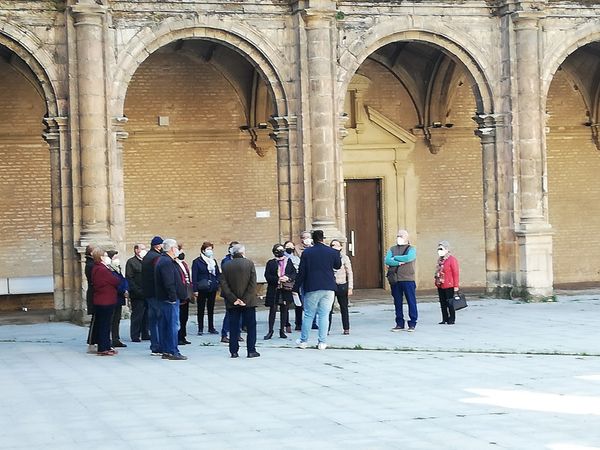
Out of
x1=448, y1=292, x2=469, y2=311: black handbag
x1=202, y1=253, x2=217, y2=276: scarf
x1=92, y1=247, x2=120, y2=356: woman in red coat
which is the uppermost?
x1=202, y1=253, x2=217, y2=276: scarf

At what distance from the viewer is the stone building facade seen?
2108 cm

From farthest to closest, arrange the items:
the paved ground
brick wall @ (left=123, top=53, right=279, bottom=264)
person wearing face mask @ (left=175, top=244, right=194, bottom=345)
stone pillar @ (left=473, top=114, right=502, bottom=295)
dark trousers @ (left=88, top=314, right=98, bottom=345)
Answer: brick wall @ (left=123, top=53, right=279, bottom=264)
stone pillar @ (left=473, top=114, right=502, bottom=295)
person wearing face mask @ (left=175, top=244, right=194, bottom=345)
dark trousers @ (left=88, top=314, right=98, bottom=345)
the paved ground

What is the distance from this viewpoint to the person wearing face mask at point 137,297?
17.5 m

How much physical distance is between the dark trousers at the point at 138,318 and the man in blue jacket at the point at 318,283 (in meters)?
2.73

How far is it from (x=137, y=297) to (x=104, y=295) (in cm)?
143

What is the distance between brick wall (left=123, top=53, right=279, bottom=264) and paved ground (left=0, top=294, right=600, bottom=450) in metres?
7.73

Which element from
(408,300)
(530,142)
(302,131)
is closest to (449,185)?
(530,142)

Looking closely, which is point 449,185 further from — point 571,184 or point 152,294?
point 152,294

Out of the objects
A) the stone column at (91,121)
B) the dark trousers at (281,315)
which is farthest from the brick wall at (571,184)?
the dark trousers at (281,315)

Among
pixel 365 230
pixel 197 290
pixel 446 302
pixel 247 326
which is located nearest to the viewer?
pixel 247 326

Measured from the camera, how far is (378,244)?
89.9 ft

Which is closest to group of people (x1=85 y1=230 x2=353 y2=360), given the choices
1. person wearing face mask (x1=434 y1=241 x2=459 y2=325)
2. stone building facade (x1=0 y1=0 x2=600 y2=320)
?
person wearing face mask (x1=434 y1=241 x2=459 y2=325)

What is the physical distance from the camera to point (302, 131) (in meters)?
22.2

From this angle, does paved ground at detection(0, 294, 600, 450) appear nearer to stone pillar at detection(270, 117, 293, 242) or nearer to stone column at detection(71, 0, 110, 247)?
stone column at detection(71, 0, 110, 247)
